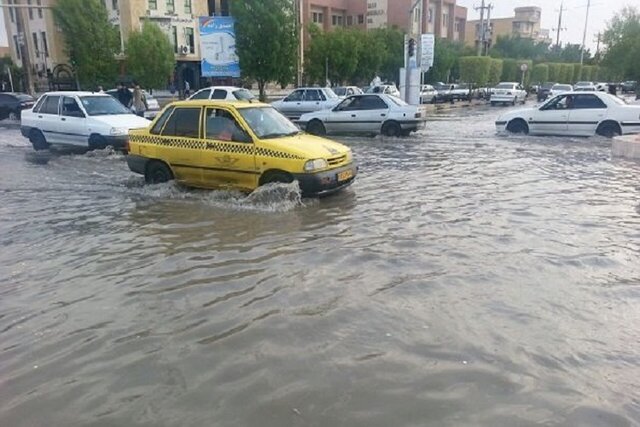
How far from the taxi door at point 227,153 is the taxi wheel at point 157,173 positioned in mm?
892

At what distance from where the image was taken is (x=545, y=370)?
155 inches

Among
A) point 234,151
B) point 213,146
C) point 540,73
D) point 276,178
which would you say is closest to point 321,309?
point 276,178

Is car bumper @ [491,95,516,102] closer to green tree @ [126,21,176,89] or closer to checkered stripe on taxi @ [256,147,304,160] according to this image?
green tree @ [126,21,176,89]

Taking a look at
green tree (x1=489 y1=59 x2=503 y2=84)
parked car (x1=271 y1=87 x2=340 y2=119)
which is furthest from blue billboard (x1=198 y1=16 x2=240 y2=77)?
green tree (x1=489 y1=59 x2=503 y2=84)

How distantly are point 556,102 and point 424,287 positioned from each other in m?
14.3

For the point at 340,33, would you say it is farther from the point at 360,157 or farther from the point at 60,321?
the point at 60,321

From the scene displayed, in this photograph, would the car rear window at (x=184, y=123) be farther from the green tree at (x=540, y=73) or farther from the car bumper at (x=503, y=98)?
the green tree at (x=540, y=73)

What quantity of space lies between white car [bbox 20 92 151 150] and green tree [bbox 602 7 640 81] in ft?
107

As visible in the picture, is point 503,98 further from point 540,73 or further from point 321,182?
point 321,182

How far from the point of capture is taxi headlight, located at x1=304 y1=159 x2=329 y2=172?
27.6ft

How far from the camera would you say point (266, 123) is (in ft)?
30.4

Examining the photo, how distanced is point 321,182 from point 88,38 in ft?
97.6

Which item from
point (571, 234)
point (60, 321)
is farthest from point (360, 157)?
point (60, 321)

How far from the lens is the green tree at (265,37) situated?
31.1 m
